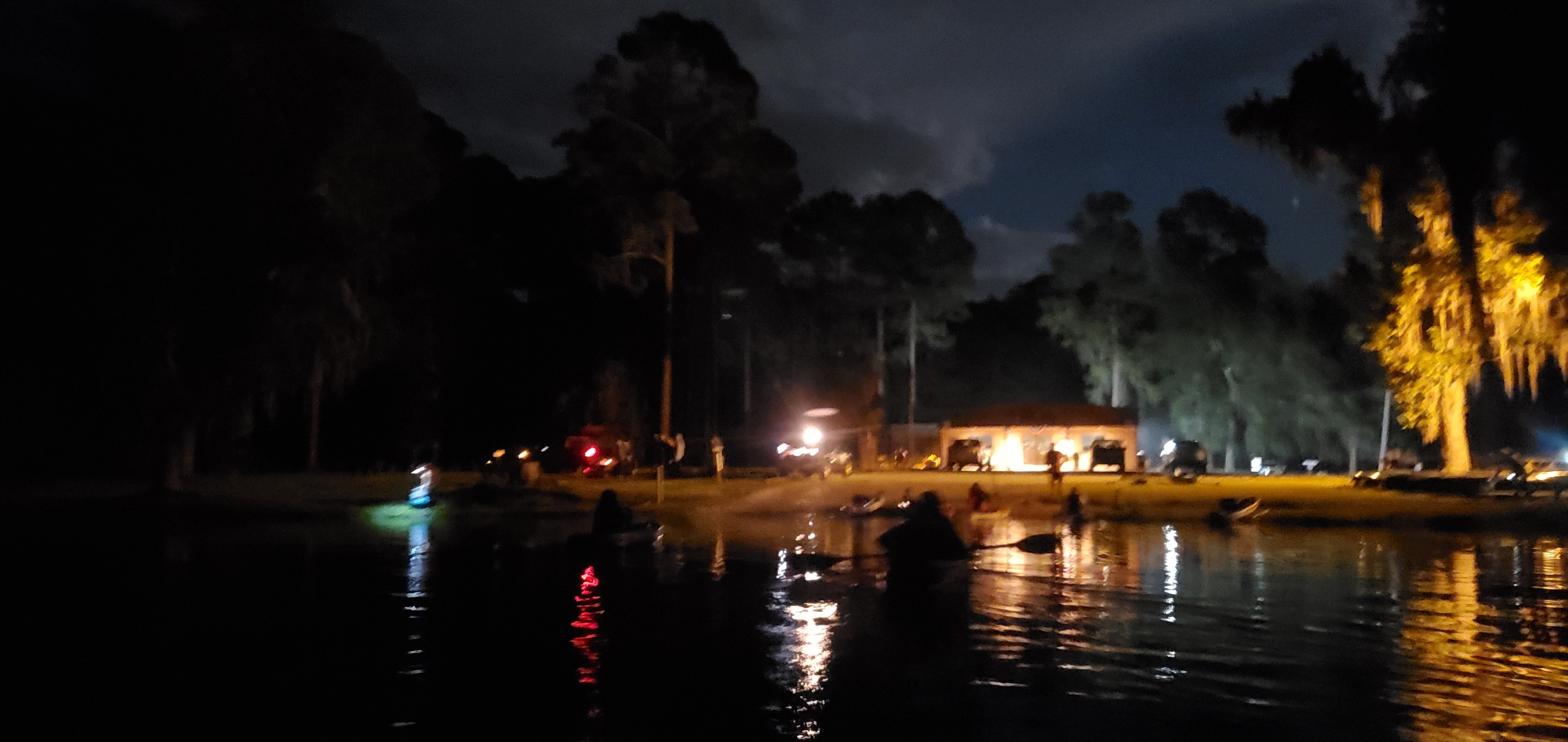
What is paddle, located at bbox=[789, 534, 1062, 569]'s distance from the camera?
17438 millimetres

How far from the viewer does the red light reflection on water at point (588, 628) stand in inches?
393

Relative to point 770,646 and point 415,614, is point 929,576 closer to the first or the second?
point 770,646

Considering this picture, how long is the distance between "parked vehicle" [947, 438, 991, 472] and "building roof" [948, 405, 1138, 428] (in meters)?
1.94

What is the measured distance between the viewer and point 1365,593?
14.8 metres

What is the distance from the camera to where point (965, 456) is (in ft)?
143

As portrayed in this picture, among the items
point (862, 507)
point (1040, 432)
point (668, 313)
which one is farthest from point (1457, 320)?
point (668, 313)

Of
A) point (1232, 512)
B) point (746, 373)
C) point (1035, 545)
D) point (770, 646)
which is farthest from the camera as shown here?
point (746, 373)

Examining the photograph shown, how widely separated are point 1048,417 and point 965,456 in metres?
4.34

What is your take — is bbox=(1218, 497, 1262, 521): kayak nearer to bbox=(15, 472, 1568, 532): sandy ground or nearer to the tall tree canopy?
bbox=(15, 472, 1568, 532): sandy ground

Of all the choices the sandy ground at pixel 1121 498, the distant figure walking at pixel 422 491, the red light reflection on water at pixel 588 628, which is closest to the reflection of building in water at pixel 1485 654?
→ the red light reflection on water at pixel 588 628

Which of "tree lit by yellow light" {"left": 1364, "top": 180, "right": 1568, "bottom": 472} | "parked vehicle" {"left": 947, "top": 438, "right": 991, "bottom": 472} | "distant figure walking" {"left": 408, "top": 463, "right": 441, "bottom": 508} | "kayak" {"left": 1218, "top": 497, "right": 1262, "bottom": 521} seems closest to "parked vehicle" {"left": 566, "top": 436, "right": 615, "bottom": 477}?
"distant figure walking" {"left": 408, "top": 463, "right": 441, "bottom": 508}

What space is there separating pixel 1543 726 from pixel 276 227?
89.2ft

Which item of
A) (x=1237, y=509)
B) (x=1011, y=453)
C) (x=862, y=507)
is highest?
(x=1011, y=453)

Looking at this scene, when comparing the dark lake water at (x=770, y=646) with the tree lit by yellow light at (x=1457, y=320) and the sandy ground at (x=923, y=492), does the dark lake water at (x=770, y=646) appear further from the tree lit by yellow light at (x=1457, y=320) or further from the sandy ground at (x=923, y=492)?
the tree lit by yellow light at (x=1457, y=320)
